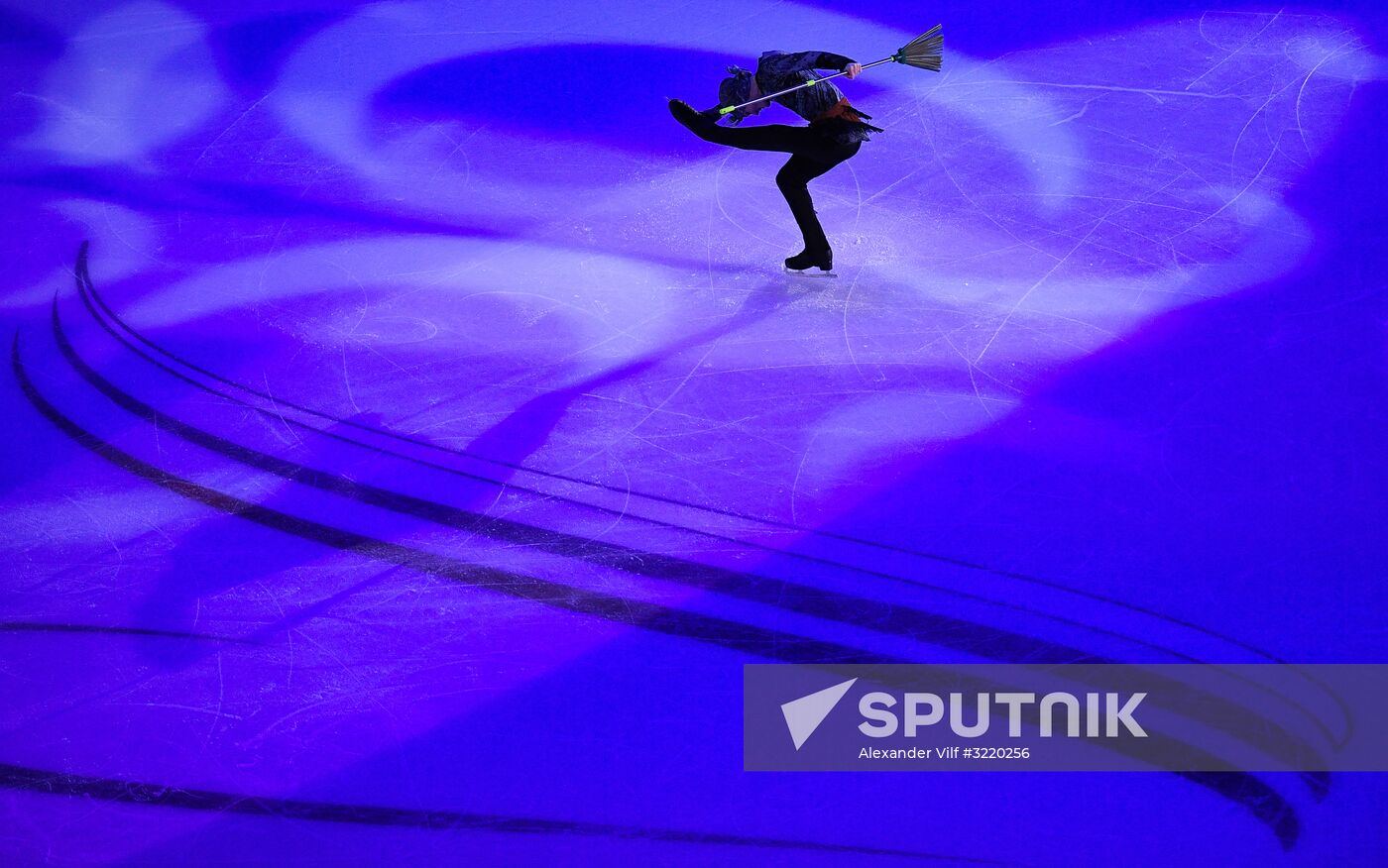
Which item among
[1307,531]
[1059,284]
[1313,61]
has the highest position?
[1313,61]

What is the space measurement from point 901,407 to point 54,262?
14.4ft

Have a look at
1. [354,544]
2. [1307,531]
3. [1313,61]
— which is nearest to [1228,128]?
[1313,61]

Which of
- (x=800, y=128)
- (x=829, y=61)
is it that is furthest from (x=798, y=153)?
(x=829, y=61)

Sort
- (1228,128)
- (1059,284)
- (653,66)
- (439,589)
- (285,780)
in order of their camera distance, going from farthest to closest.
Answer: (653,66) < (1228,128) < (1059,284) < (439,589) < (285,780)

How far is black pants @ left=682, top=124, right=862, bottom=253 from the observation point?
6.12 meters

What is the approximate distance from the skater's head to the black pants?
87 mm

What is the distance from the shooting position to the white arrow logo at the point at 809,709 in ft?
14.9

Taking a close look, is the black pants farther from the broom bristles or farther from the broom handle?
the broom bristles

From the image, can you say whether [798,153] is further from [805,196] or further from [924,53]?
[924,53]

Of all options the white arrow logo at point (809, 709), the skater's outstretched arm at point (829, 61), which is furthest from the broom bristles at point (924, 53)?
the white arrow logo at point (809, 709)

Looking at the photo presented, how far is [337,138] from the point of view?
7273 millimetres

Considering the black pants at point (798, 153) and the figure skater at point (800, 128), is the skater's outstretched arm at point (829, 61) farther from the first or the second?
the black pants at point (798, 153)

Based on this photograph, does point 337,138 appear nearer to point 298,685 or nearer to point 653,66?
point 653,66

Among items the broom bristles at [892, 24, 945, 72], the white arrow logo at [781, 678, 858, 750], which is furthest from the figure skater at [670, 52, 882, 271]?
the white arrow logo at [781, 678, 858, 750]
